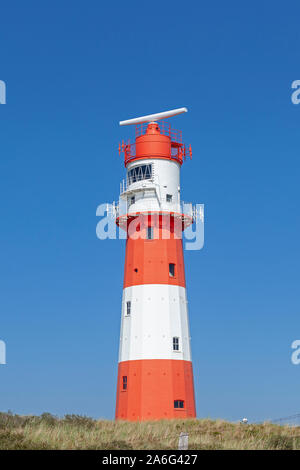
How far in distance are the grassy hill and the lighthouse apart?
7.71 meters

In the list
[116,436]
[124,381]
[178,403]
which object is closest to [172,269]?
[124,381]

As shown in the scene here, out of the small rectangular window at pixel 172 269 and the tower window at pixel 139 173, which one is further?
the tower window at pixel 139 173

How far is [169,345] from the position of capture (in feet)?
160

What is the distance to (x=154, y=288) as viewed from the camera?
1945 inches

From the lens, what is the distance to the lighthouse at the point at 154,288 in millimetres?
48000

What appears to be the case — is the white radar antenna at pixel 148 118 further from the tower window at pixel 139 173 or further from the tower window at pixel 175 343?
the tower window at pixel 175 343

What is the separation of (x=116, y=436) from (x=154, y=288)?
723 inches

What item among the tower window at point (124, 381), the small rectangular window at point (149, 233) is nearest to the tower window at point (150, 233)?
the small rectangular window at point (149, 233)

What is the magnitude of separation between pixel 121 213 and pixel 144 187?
2673 millimetres

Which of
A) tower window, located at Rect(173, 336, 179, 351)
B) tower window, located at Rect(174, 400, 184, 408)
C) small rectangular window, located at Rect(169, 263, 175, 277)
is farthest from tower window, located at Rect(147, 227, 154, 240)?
tower window, located at Rect(174, 400, 184, 408)

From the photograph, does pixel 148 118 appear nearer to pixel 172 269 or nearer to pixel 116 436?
pixel 172 269

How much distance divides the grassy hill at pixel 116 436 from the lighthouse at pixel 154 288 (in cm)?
771

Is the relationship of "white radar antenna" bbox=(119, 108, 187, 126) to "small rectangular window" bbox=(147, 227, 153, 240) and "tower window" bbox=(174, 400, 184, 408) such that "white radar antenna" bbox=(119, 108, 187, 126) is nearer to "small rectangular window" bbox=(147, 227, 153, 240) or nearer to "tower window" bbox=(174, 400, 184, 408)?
"small rectangular window" bbox=(147, 227, 153, 240)
